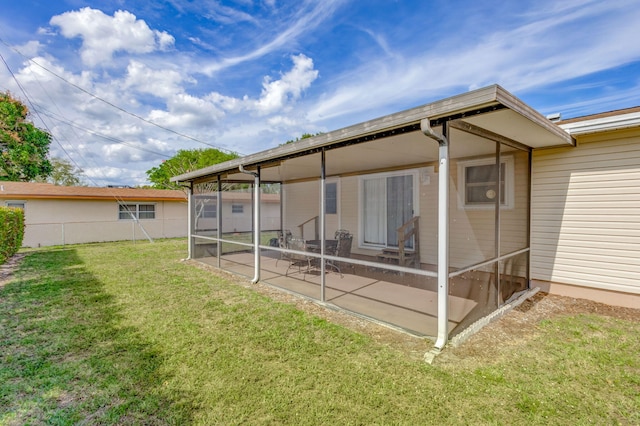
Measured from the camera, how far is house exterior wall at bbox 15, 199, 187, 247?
12.8m

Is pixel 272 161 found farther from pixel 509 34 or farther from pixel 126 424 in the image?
pixel 509 34

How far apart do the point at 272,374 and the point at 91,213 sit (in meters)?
15.4

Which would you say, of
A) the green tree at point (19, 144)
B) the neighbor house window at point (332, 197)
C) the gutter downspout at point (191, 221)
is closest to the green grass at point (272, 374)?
the neighbor house window at point (332, 197)

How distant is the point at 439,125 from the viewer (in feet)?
10.6

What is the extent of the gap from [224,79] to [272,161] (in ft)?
37.5

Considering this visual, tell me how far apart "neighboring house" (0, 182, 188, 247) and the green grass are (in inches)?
421

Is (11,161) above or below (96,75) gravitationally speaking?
below

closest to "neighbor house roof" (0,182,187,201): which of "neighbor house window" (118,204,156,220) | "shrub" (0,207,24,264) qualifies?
"neighbor house window" (118,204,156,220)

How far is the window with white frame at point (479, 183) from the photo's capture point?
169 inches

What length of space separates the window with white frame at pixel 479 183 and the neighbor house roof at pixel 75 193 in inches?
594

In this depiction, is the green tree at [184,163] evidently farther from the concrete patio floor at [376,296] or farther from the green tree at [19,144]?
the concrete patio floor at [376,296]

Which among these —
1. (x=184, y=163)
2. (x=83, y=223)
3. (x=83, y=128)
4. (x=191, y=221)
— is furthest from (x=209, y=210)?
(x=184, y=163)

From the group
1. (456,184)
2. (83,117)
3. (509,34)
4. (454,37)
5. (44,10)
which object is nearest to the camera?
(456,184)

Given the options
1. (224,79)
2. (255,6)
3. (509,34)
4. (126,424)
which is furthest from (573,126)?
(224,79)
